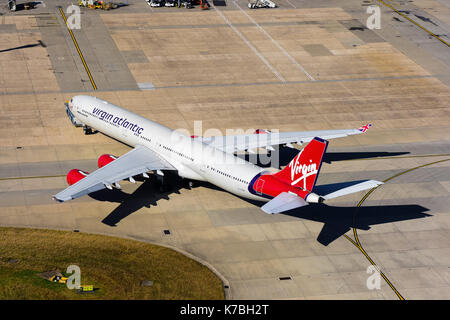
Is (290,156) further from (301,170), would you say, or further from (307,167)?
(307,167)

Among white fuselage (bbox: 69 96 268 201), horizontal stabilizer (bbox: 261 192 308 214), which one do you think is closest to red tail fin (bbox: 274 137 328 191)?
horizontal stabilizer (bbox: 261 192 308 214)

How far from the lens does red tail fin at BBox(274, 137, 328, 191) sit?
182 ft

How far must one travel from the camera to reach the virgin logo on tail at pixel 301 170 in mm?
56688

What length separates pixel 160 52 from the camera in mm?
102438

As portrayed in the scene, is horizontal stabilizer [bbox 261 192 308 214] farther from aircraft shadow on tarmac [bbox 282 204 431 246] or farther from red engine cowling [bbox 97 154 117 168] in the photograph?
red engine cowling [bbox 97 154 117 168]

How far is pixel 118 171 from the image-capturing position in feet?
209

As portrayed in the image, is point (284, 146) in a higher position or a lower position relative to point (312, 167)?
lower

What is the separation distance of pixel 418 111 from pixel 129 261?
51.4m

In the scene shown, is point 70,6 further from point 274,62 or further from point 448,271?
point 448,271

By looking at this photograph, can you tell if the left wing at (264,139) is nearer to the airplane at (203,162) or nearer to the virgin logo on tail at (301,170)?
the airplane at (203,162)

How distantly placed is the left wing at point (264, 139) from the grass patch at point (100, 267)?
17356 mm

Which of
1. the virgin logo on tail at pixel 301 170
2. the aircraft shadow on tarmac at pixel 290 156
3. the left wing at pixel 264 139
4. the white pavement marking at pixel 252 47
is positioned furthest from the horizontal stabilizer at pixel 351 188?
the white pavement marking at pixel 252 47

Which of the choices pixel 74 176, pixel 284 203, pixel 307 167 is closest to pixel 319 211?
pixel 307 167

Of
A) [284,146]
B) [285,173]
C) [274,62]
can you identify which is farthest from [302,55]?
[285,173]
